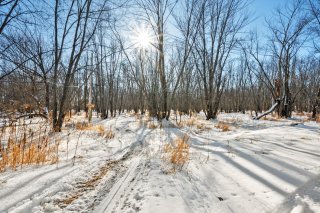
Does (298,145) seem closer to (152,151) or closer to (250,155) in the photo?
(250,155)

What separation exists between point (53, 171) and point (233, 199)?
8.65ft

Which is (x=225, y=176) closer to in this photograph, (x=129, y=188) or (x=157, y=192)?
(x=157, y=192)

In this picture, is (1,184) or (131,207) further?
(1,184)

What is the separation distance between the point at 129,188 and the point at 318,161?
313 cm

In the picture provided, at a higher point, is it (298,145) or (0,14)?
(0,14)

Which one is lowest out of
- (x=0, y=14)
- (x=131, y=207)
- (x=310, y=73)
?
(x=131, y=207)

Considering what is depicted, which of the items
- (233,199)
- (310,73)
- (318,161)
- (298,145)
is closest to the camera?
(233,199)

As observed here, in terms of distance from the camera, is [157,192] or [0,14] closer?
[157,192]

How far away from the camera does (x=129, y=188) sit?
291 cm

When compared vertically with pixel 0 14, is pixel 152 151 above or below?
below

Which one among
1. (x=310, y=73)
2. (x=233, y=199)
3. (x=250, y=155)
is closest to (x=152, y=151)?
(x=250, y=155)

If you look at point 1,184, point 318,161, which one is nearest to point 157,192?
point 1,184

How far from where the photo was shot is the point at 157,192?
2.72 meters

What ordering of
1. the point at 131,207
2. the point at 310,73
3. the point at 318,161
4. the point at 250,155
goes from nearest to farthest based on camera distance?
the point at 131,207
the point at 318,161
the point at 250,155
the point at 310,73
